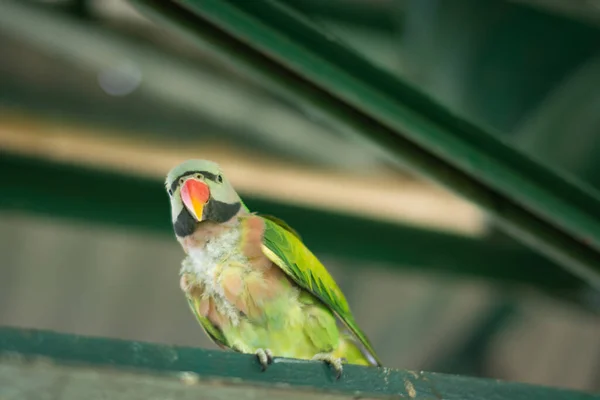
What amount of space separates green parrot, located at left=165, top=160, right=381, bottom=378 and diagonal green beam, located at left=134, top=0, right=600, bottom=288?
0.32 m

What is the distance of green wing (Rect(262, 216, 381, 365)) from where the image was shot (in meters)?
1.61

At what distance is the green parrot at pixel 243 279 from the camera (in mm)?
1573

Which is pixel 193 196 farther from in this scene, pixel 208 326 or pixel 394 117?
pixel 394 117

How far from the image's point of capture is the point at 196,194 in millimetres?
1539

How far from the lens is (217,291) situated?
1583 millimetres

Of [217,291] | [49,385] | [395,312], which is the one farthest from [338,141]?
[49,385]

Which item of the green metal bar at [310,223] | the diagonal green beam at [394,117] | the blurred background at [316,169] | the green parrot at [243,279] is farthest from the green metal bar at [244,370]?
the green metal bar at [310,223]

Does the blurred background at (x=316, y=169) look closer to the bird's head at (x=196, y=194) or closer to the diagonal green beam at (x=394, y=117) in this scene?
the diagonal green beam at (x=394, y=117)

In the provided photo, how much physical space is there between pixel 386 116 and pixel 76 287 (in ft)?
10.7

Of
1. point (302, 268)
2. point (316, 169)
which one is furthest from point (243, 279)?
point (316, 169)

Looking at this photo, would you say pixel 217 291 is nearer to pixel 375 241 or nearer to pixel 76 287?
pixel 375 241

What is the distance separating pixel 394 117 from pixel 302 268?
17.0 inches

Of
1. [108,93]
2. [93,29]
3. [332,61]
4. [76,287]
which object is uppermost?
[332,61]

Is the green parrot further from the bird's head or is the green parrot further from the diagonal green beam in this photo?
the diagonal green beam
